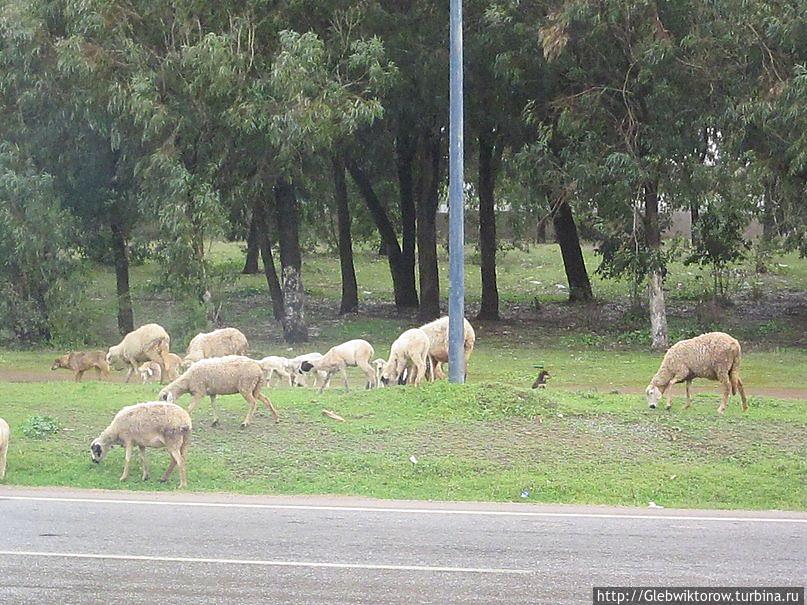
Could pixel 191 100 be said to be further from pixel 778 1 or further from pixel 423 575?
pixel 423 575

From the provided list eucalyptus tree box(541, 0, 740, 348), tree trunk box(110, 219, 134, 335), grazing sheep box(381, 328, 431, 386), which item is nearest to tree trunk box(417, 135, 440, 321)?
eucalyptus tree box(541, 0, 740, 348)

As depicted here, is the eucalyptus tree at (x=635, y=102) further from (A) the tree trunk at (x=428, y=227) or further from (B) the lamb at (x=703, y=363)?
(B) the lamb at (x=703, y=363)

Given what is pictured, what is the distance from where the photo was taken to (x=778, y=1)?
79.0 ft

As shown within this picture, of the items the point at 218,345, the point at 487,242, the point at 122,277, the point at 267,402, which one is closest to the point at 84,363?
the point at 218,345

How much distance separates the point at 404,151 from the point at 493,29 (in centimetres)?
749

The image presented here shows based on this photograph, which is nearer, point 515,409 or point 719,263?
point 515,409

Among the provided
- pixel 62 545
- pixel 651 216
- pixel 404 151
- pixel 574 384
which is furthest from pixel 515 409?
pixel 404 151

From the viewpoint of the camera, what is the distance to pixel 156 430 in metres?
13.0

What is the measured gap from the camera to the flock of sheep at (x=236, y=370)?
13.1 metres

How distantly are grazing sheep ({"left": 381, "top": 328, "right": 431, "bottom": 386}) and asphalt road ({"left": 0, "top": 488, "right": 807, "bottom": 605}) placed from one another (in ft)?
16.5

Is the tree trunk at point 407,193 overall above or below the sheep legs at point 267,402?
above

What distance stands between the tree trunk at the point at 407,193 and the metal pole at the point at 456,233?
43.8ft

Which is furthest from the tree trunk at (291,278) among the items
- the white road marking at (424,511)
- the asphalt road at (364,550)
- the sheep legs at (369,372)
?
the white road marking at (424,511)

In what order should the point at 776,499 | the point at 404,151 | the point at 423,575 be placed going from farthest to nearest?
the point at 404,151, the point at 776,499, the point at 423,575
